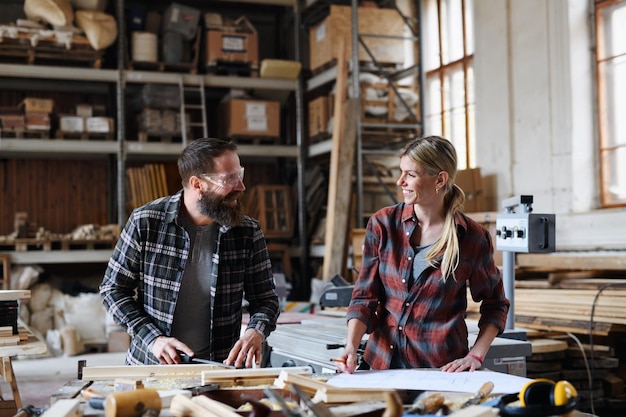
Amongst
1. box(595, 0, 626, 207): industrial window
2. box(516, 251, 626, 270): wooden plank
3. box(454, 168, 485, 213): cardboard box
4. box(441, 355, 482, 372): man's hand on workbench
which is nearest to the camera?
box(441, 355, 482, 372): man's hand on workbench

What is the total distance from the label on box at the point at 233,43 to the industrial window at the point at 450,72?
2.82m

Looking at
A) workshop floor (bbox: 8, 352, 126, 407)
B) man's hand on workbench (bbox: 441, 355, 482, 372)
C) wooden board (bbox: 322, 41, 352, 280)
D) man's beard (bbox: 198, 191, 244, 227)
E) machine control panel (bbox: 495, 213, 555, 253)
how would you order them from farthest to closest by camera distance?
1. wooden board (bbox: 322, 41, 352, 280)
2. workshop floor (bbox: 8, 352, 126, 407)
3. machine control panel (bbox: 495, 213, 555, 253)
4. man's beard (bbox: 198, 191, 244, 227)
5. man's hand on workbench (bbox: 441, 355, 482, 372)

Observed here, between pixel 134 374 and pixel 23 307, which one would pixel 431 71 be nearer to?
pixel 23 307

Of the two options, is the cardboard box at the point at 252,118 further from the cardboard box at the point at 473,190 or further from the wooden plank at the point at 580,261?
the wooden plank at the point at 580,261

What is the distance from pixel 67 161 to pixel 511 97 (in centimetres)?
730

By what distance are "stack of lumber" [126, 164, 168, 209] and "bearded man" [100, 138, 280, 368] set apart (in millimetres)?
8065

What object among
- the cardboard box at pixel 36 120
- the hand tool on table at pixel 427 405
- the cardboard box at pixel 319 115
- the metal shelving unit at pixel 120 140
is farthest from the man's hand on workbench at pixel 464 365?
the cardboard box at pixel 36 120

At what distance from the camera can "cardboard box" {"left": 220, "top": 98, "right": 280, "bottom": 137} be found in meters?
11.4

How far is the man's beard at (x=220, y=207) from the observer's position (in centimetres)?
345

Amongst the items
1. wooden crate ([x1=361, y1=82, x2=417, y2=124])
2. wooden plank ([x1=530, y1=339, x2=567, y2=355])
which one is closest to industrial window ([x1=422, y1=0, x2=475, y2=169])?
wooden crate ([x1=361, y1=82, x2=417, y2=124])

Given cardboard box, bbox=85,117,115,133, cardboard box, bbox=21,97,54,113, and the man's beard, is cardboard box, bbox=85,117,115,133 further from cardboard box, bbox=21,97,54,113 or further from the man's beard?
the man's beard

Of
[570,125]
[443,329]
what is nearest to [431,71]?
[570,125]

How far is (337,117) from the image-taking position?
34.2 ft

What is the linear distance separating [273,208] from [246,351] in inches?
342
